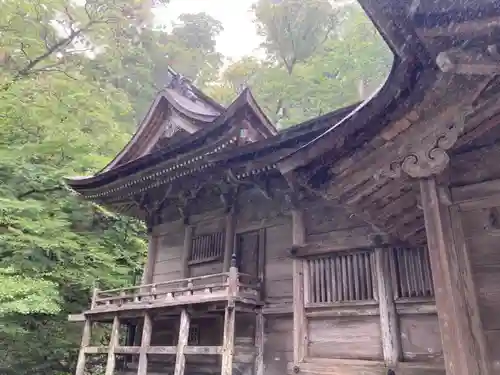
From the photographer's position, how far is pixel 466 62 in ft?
8.97

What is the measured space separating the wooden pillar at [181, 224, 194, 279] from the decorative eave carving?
771 centimetres

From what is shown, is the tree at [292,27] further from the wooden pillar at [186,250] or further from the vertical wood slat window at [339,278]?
the vertical wood slat window at [339,278]

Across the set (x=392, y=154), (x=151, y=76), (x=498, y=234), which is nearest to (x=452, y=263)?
(x=498, y=234)

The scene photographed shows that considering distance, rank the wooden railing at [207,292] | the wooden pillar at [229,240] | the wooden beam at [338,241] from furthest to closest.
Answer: the wooden pillar at [229,240]
the wooden railing at [207,292]
the wooden beam at [338,241]

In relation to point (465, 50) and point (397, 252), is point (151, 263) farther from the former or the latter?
point (465, 50)

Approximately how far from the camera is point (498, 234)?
11.1 ft

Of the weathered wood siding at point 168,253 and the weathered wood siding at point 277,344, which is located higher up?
the weathered wood siding at point 168,253

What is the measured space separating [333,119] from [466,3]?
4.72 metres

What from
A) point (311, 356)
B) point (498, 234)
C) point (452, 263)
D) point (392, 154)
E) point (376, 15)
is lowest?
point (311, 356)

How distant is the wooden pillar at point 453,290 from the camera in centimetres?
306

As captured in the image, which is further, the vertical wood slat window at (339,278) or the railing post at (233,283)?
the railing post at (233,283)

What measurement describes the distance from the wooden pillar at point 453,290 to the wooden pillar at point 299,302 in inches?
156

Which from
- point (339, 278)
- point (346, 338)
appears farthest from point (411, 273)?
point (346, 338)

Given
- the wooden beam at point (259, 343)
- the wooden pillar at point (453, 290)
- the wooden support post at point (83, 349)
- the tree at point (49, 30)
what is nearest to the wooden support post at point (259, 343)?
the wooden beam at point (259, 343)
